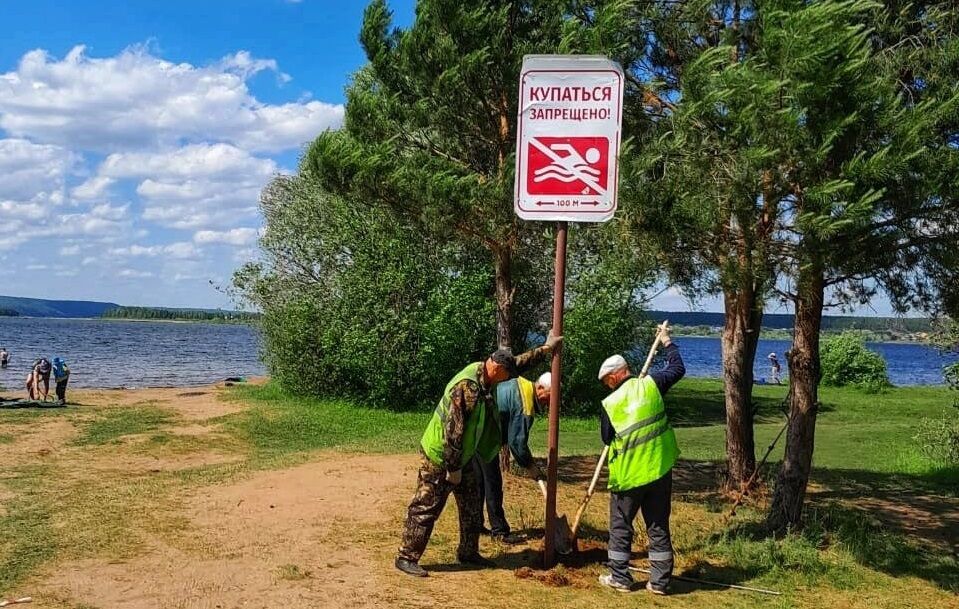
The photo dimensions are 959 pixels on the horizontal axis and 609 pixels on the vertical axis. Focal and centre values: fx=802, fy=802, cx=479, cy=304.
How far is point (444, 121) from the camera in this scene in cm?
990

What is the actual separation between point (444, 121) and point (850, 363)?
28291 millimetres

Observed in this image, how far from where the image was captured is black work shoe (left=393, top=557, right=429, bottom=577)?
6.06 metres

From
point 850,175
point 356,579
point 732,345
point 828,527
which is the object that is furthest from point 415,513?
point 732,345

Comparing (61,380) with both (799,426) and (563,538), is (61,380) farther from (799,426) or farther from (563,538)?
(799,426)

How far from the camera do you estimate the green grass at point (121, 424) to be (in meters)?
14.7

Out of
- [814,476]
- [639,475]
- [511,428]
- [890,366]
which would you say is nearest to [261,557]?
[511,428]

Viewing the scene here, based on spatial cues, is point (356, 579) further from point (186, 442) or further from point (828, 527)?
point (186, 442)

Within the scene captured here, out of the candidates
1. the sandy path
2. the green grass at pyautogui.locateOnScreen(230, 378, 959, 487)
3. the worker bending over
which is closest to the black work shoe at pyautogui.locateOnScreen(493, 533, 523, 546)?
the worker bending over

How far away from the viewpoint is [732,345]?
9.96 m

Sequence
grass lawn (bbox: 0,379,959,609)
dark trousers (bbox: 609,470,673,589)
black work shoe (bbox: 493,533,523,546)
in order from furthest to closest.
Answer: black work shoe (bbox: 493,533,523,546) < grass lawn (bbox: 0,379,959,609) < dark trousers (bbox: 609,470,673,589)

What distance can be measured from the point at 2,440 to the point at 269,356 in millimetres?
10680

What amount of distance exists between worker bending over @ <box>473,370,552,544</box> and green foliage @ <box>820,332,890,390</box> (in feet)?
94.3

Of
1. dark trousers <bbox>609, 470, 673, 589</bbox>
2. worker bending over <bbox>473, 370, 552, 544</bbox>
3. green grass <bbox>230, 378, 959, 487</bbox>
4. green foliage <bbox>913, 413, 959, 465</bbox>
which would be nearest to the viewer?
dark trousers <bbox>609, 470, 673, 589</bbox>

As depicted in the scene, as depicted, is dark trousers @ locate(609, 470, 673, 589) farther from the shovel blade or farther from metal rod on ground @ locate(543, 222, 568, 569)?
the shovel blade
